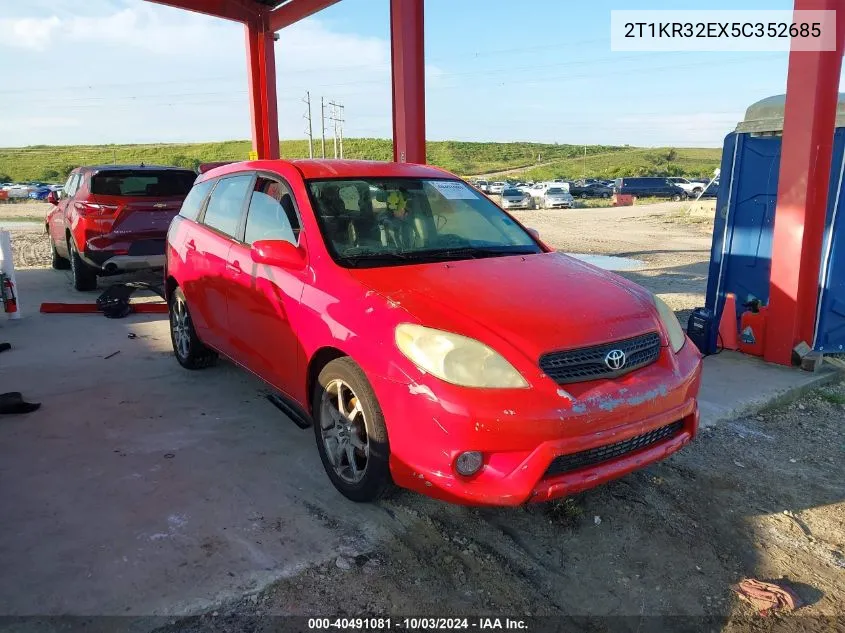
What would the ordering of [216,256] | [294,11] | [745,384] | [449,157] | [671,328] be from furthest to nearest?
[449,157] → [294,11] → [745,384] → [216,256] → [671,328]

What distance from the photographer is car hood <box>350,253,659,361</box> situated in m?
2.70

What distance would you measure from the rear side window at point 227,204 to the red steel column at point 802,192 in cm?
432

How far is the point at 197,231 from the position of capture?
15.7 feet

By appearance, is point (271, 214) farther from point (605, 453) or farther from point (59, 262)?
point (59, 262)

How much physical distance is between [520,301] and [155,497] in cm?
210

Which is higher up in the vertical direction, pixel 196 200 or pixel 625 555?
pixel 196 200

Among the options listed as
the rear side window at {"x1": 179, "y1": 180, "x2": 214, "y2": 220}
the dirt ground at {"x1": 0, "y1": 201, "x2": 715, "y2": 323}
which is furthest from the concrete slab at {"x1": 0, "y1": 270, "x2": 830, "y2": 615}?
the dirt ground at {"x1": 0, "y1": 201, "x2": 715, "y2": 323}

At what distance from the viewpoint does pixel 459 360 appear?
260cm

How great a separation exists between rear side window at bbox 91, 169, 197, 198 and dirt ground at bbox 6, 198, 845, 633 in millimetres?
6594

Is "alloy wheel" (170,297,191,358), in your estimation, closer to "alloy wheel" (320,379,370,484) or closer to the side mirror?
the side mirror

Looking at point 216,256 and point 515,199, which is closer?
point 216,256

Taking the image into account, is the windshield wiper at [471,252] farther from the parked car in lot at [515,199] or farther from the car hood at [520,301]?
the parked car in lot at [515,199]

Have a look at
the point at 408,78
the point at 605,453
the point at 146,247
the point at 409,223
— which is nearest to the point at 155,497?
the point at 409,223

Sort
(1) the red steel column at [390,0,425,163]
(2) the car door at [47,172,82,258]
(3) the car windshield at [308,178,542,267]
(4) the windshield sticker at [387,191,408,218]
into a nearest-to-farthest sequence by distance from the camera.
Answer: (3) the car windshield at [308,178,542,267]
(4) the windshield sticker at [387,191,408,218]
(1) the red steel column at [390,0,425,163]
(2) the car door at [47,172,82,258]
